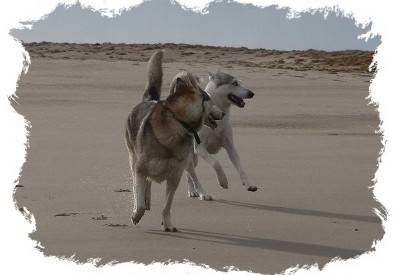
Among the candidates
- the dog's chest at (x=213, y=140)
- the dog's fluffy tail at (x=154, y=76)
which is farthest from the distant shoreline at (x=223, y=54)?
the dog's fluffy tail at (x=154, y=76)

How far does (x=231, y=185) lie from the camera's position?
30.0 feet

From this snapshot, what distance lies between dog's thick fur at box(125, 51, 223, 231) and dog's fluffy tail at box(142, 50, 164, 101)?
75 centimetres

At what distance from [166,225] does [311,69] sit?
18135 millimetres

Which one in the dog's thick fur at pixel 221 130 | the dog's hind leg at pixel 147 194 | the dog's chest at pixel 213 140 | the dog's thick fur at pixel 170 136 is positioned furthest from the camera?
the dog's chest at pixel 213 140

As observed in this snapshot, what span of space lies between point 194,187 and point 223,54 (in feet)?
62.8

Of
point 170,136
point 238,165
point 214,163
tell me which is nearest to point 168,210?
point 170,136

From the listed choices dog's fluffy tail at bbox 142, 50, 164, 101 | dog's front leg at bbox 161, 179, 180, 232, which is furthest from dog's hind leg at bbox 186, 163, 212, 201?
dog's front leg at bbox 161, 179, 180, 232

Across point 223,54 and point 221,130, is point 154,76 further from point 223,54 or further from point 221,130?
point 223,54

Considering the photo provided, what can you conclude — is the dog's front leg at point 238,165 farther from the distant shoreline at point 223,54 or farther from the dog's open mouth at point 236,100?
the distant shoreline at point 223,54

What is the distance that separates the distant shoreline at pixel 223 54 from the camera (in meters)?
25.4

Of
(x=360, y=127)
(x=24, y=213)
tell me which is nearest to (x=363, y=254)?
(x=24, y=213)

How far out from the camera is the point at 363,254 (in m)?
6.30

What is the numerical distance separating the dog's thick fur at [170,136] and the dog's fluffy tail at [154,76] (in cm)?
75

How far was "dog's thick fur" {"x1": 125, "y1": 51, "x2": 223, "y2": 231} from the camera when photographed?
689 centimetres
